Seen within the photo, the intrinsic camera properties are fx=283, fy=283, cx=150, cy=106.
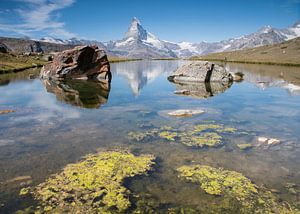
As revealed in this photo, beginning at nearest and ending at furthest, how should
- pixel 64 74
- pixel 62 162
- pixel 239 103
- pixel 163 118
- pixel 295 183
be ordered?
pixel 295 183 → pixel 62 162 → pixel 163 118 → pixel 239 103 → pixel 64 74

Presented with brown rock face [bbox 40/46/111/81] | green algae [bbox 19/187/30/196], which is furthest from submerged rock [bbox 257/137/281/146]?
brown rock face [bbox 40/46/111/81]

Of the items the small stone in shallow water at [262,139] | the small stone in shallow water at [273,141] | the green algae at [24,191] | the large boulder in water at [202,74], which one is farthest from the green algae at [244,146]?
the large boulder in water at [202,74]

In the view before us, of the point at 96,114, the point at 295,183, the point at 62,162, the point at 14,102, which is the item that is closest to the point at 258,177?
the point at 295,183

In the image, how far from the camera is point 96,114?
83.0 feet

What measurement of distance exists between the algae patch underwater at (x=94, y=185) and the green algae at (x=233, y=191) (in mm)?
2435

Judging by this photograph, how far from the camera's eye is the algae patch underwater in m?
10.6

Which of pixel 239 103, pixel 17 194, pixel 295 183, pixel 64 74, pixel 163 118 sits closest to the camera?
pixel 17 194

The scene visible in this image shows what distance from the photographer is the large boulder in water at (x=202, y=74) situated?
182 feet

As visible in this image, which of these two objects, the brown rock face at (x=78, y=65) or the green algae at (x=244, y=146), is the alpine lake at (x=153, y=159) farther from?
the brown rock face at (x=78, y=65)

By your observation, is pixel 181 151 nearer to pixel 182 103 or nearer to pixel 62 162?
pixel 62 162

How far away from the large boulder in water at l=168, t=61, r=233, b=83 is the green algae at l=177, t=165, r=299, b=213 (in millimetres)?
42661

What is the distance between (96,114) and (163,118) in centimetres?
605

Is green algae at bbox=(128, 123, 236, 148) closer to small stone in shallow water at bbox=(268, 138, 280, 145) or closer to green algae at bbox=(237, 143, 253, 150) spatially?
green algae at bbox=(237, 143, 253, 150)

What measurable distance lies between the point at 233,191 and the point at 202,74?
45.0 metres
